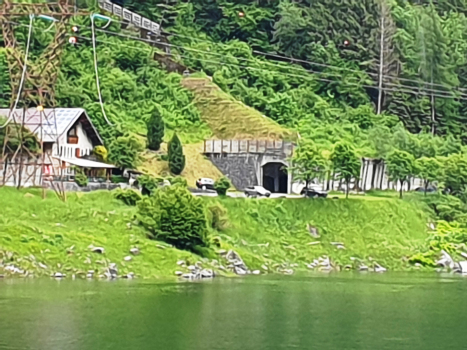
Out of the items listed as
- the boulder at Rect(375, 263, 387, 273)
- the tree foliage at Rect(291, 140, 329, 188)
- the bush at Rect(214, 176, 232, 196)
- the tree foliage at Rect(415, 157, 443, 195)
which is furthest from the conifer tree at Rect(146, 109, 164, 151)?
the boulder at Rect(375, 263, 387, 273)

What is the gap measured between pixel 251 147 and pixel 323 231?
12.6 metres

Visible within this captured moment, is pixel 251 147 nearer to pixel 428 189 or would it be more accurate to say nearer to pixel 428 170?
pixel 428 170

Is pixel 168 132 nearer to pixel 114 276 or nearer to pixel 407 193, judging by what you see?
pixel 407 193

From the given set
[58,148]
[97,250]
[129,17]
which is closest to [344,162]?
[58,148]

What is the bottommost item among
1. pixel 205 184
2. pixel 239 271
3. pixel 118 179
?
pixel 239 271

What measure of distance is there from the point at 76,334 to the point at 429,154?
54953 mm

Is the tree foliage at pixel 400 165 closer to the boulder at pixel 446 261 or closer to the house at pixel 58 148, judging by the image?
the boulder at pixel 446 261

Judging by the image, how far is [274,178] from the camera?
2810 inches

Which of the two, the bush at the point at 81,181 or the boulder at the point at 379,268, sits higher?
the bush at the point at 81,181

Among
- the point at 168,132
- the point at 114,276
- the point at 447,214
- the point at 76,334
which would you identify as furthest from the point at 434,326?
the point at 168,132

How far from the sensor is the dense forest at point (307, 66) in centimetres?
8181

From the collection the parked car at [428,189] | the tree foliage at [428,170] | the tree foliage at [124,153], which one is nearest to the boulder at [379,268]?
the tree foliage at [428,170]

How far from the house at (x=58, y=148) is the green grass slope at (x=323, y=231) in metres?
9.69

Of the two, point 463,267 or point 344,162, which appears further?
point 344,162
